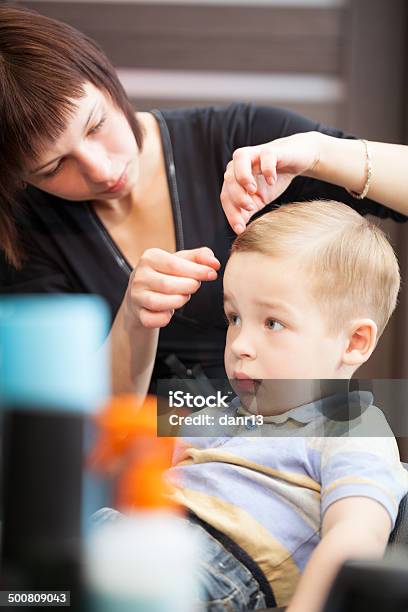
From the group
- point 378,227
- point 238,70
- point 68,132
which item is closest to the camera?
point 378,227

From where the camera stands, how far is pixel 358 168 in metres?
0.66

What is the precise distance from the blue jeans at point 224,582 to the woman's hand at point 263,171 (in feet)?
0.82

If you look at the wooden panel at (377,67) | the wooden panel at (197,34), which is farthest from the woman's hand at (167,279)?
the wooden panel at (197,34)

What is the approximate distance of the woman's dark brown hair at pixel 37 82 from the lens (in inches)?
28.7

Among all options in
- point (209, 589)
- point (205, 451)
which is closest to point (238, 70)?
point (205, 451)

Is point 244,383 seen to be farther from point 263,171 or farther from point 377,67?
point 377,67

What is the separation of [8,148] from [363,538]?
1.60 ft

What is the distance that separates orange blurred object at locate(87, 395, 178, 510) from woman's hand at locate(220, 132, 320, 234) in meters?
0.18

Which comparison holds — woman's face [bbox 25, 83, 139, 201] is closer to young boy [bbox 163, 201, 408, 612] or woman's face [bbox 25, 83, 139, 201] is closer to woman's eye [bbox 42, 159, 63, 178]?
woman's eye [bbox 42, 159, 63, 178]

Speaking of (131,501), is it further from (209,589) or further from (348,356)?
(348,356)

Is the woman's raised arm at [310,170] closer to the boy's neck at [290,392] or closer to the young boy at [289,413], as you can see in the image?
the young boy at [289,413]

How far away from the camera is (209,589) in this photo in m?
0.54

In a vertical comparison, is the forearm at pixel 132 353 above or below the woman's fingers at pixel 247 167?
below

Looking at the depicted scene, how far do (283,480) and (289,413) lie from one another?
5 centimetres
